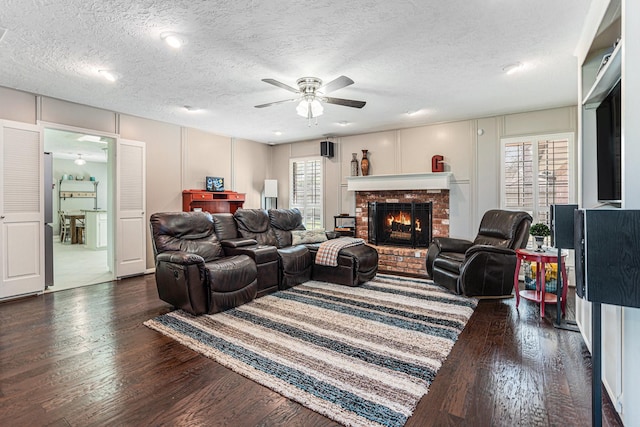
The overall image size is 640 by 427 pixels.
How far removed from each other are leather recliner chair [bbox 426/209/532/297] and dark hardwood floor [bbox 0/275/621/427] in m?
0.58

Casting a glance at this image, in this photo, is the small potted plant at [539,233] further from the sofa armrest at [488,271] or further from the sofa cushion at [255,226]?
the sofa cushion at [255,226]

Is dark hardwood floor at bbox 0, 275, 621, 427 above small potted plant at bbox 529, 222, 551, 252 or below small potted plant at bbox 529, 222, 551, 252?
below

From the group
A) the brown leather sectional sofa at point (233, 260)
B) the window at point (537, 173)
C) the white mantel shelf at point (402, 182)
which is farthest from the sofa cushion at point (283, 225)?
the window at point (537, 173)

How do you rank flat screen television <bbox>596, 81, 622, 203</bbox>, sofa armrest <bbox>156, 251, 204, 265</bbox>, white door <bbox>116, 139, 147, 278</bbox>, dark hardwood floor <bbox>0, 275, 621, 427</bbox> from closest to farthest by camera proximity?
1. dark hardwood floor <bbox>0, 275, 621, 427</bbox>
2. flat screen television <bbox>596, 81, 622, 203</bbox>
3. sofa armrest <bbox>156, 251, 204, 265</bbox>
4. white door <bbox>116, 139, 147, 278</bbox>

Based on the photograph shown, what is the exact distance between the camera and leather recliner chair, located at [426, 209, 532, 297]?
3.66 m

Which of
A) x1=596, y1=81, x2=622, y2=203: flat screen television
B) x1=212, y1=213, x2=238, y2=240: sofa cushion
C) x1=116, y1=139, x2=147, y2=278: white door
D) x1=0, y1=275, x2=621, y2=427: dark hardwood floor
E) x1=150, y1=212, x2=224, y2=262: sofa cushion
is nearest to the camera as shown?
x1=0, y1=275, x2=621, y2=427: dark hardwood floor

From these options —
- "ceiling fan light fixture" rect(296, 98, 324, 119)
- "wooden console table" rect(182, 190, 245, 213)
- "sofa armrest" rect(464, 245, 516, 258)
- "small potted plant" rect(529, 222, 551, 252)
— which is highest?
"ceiling fan light fixture" rect(296, 98, 324, 119)

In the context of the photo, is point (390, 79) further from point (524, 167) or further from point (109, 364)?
point (109, 364)

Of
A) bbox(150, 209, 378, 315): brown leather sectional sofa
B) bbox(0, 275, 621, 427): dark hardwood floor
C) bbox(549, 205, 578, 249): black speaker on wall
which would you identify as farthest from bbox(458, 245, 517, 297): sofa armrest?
bbox(150, 209, 378, 315): brown leather sectional sofa

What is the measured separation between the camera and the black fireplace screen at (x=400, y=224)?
5.64 meters

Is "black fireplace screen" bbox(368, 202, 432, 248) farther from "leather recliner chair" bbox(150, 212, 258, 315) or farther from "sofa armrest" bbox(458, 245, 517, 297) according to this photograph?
"leather recliner chair" bbox(150, 212, 258, 315)

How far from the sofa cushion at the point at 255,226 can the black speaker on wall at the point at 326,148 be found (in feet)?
7.55

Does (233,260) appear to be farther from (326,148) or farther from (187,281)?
(326,148)

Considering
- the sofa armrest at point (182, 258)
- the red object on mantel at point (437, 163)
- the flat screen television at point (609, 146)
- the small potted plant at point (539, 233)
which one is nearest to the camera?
the flat screen television at point (609, 146)
